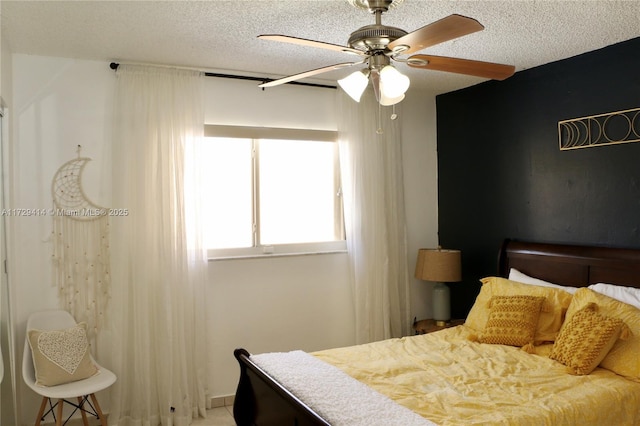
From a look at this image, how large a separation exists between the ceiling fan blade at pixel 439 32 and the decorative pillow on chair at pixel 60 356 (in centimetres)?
262

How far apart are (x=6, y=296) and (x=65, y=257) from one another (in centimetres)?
50

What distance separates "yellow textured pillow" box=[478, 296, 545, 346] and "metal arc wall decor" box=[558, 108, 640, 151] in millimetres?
1126

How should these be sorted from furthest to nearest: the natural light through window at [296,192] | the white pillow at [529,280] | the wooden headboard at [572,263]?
1. the natural light through window at [296,192]
2. the white pillow at [529,280]
3. the wooden headboard at [572,263]

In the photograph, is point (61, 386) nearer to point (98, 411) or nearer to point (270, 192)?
point (98, 411)

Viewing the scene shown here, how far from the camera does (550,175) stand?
383cm

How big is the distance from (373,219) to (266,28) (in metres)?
1.97

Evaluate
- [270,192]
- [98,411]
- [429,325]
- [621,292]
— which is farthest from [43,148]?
[621,292]

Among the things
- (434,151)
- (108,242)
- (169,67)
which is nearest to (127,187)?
(108,242)

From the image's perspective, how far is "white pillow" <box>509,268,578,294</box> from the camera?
3.47 m

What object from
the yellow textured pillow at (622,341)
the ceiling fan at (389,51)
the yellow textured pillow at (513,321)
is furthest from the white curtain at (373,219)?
the ceiling fan at (389,51)

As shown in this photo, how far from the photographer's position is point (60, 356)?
10.5 feet

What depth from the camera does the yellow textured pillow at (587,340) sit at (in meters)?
2.81

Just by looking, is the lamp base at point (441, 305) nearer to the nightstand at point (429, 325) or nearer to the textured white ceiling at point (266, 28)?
the nightstand at point (429, 325)

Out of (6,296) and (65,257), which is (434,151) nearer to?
(65,257)
